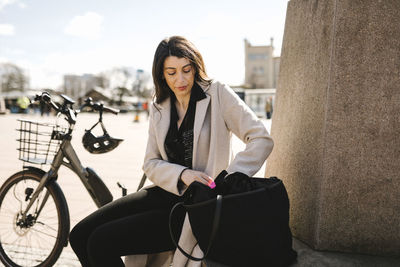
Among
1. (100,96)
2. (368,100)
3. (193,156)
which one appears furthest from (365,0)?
(100,96)

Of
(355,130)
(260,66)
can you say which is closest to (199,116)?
(355,130)

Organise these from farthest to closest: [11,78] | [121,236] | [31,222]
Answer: [11,78]
[31,222]
[121,236]

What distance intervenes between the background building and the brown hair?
61.8 metres

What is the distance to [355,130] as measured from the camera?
189cm

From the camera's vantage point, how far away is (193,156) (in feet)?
6.52

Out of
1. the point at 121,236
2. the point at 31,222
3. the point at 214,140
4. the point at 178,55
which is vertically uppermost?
the point at 178,55

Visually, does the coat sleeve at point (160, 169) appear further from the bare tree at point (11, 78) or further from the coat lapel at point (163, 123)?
the bare tree at point (11, 78)

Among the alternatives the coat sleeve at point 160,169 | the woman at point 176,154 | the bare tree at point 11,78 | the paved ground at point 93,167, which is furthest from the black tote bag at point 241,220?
the bare tree at point 11,78

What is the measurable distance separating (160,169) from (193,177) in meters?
0.25

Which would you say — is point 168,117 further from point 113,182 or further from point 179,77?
point 113,182

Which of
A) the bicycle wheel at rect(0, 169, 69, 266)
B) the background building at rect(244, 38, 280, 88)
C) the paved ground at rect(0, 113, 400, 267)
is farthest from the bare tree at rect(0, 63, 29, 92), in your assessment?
the bicycle wheel at rect(0, 169, 69, 266)

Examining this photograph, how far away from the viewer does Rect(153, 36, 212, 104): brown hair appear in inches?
79.4

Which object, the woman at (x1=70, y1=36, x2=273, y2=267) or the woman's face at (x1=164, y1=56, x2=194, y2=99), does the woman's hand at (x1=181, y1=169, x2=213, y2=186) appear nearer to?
the woman at (x1=70, y1=36, x2=273, y2=267)

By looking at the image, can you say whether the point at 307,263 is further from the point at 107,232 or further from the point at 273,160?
the point at 107,232
